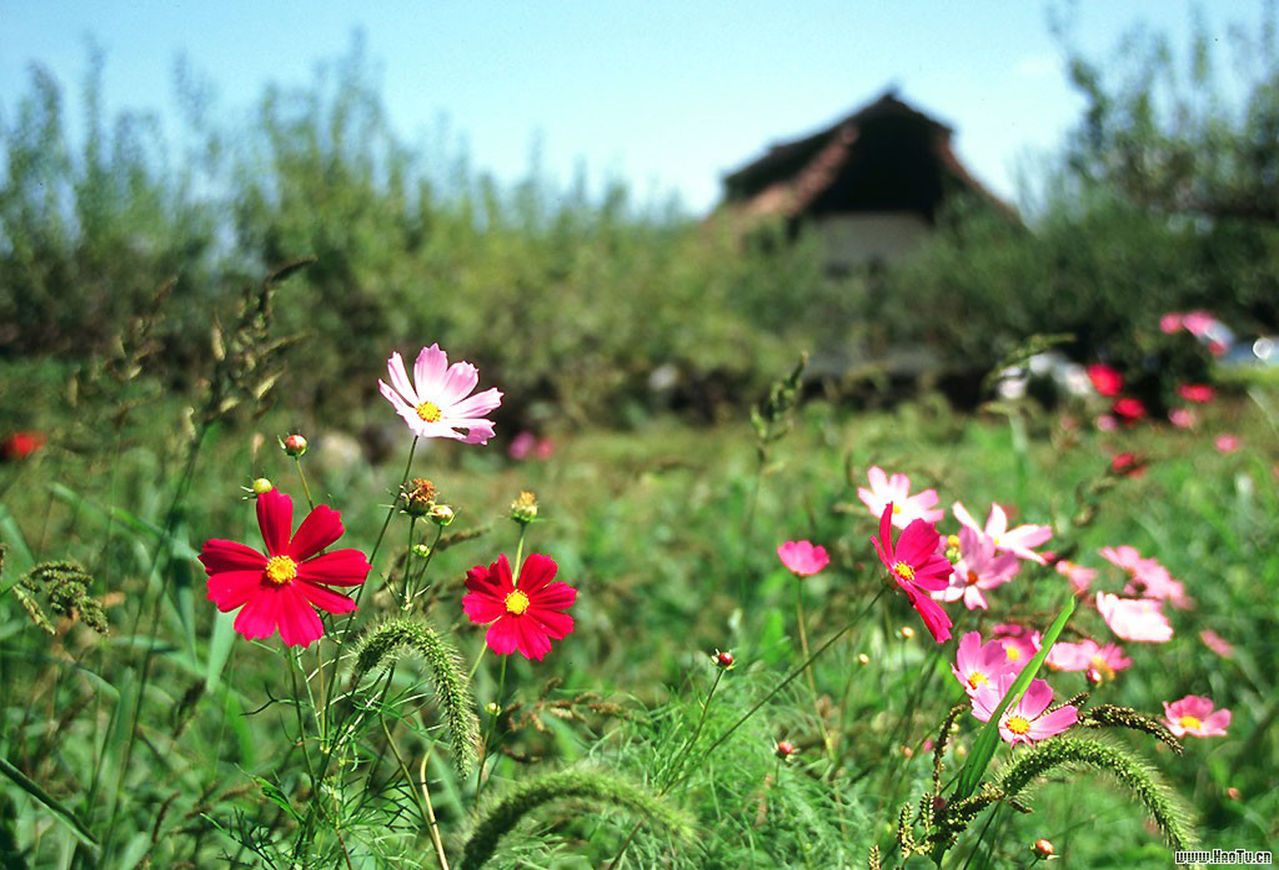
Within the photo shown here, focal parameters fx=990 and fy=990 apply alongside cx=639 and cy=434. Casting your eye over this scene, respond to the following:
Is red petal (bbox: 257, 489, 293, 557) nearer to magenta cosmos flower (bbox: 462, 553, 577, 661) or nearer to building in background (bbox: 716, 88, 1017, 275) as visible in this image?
magenta cosmos flower (bbox: 462, 553, 577, 661)

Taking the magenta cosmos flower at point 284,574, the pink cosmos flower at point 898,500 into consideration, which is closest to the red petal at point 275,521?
the magenta cosmos flower at point 284,574

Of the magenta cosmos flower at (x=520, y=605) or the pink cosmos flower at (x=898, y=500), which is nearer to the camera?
the magenta cosmos flower at (x=520, y=605)

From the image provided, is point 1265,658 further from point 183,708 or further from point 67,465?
point 67,465

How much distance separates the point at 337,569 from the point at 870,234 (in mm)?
15822

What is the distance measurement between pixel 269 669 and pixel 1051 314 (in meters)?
10.3

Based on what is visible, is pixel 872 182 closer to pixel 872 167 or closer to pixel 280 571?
pixel 872 167

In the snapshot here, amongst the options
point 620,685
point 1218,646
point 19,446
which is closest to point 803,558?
point 620,685

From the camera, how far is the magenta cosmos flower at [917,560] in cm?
106

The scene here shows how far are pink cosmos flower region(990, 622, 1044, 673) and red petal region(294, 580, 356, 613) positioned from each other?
0.83m

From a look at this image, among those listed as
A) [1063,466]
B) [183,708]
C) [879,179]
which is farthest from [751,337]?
[183,708]

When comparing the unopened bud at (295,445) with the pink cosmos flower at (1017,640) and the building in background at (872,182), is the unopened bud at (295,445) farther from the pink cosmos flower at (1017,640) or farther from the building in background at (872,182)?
the building in background at (872,182)

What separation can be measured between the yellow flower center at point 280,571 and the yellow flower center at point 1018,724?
2.51ft

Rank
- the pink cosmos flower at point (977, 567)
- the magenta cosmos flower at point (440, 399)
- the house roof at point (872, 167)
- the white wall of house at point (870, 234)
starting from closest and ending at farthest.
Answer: the magenta cosmos flower at point (440, 399)
the pink cosmos flower at point (977, 567)
the house roof at point (872, 167)
the white wall of house at point (870, 234)

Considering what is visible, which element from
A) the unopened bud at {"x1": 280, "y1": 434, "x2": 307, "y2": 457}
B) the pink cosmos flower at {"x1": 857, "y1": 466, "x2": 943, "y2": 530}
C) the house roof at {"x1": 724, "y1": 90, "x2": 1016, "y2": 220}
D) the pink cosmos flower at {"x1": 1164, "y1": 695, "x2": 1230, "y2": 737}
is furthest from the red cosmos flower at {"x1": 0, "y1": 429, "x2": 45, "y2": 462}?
the house roof at {"x1": 724, "y1": 90, "x2": 1016, "y2": 220}
